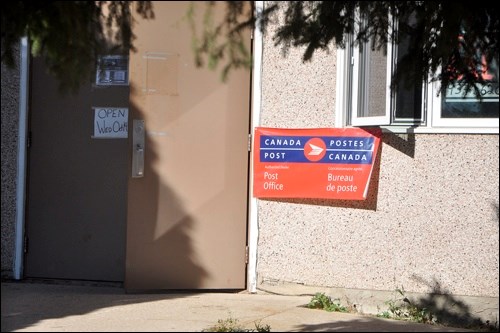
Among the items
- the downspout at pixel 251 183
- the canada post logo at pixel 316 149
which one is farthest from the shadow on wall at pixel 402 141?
the downspout at pixel 251 183

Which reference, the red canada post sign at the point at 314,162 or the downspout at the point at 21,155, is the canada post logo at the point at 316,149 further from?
the downspout at the point at 21,155

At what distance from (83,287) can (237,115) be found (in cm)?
220

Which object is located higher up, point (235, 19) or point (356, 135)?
point (235, 19)

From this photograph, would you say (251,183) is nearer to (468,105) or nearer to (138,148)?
(138,148)

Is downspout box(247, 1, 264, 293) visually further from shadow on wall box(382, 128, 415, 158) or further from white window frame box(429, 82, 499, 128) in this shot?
white window frame box(429, 82, 499, 128)

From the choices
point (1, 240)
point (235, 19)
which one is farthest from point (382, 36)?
point (1, 240)

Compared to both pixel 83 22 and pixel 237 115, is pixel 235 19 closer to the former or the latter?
pixel 83 22

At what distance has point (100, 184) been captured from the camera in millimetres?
8469

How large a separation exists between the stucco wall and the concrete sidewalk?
42 centimetres

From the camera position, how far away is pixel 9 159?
8.53m

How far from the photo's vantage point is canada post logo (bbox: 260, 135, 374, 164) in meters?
7.57

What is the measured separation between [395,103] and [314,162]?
914 mm

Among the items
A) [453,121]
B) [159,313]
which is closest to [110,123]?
[159,313]

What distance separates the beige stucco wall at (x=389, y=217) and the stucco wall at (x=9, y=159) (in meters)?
2.44
